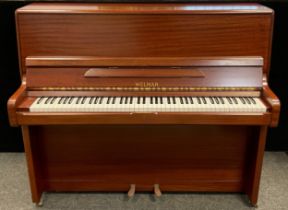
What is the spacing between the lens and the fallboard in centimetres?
168

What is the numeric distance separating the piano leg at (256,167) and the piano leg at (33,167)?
1.23 meters

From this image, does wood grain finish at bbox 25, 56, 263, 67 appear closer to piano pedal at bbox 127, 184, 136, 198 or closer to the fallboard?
the fallboard

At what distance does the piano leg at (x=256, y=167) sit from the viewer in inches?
67.0

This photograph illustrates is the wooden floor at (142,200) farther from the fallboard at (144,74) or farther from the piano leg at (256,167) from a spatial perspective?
the fallboard at (144,74)

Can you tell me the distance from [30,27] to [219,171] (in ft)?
4.50

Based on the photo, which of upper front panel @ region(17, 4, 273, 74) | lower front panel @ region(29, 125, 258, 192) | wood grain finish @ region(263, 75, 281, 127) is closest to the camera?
wood grain finish @ region(263, 75, 281, 127)

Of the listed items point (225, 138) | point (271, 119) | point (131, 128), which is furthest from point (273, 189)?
point (131, 128)

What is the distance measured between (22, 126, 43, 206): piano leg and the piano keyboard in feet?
0.66

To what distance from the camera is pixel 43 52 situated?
1.72 metres

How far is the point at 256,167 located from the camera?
1787 millimetres

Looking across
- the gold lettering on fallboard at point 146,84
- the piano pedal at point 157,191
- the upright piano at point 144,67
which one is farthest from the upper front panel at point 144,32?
the piano pedal at point 157,191

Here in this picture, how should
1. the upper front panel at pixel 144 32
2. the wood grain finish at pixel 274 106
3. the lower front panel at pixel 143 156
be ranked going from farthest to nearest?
1. the lower front panel at pixel 143 156
2. the upper front panel at pixel 144 32
3. the wood grain finish at pixel 274 106

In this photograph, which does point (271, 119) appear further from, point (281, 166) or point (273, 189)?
point (281, 166)

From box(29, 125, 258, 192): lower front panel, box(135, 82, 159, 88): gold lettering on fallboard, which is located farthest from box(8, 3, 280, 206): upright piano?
box(29, 125, 258, 192): lower front panel
